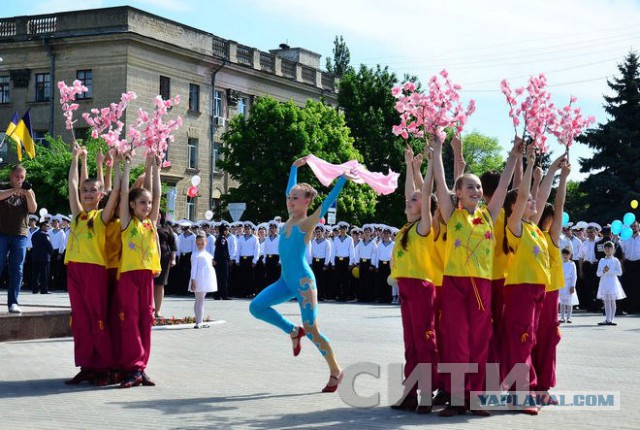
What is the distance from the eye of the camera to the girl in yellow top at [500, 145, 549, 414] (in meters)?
8.76

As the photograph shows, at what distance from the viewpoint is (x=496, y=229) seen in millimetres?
9125

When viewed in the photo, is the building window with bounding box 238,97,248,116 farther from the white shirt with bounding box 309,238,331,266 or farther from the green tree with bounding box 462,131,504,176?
the green tree with bounding box 462,131,504,176

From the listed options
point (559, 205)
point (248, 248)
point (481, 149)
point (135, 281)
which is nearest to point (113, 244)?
point (135, 281)

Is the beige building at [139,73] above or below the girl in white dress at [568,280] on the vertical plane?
above

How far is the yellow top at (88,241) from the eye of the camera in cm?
1005

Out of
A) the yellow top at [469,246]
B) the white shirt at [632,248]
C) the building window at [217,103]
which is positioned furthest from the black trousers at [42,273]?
the building window at [217,103]

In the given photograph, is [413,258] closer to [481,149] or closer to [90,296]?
[90,296]

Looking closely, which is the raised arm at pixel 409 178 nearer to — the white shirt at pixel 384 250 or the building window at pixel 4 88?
the white shirt at pixel 384 250

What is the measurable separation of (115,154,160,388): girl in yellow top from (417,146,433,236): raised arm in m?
2.92

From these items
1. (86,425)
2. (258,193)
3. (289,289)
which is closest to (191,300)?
(289,289)

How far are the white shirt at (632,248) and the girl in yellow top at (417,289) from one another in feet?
57.3

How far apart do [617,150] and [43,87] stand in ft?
103

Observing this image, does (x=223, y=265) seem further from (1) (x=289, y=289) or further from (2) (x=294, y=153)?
(2) (x=294, y=153)

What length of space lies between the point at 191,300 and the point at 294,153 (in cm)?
2471
